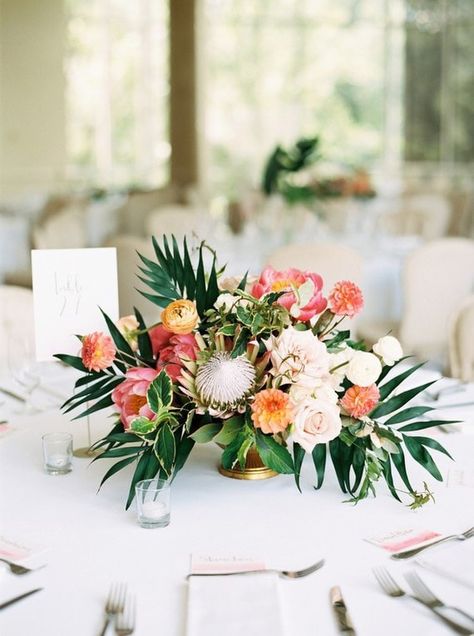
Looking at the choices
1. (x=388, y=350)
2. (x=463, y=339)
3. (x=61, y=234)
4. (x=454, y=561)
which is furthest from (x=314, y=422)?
(x=61, y=234)

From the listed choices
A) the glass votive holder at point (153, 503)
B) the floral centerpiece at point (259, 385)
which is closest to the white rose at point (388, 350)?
the floral centerpiece at point (259, 385)

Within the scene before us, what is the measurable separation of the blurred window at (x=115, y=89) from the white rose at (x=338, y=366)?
33.6ft

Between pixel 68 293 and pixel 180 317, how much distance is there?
37cm

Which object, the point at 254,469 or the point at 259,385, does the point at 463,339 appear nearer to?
the point at 254,469

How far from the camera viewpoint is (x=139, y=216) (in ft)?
29.8

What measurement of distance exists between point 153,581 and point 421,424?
0.61m

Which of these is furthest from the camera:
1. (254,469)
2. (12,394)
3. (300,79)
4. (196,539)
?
(300,79)

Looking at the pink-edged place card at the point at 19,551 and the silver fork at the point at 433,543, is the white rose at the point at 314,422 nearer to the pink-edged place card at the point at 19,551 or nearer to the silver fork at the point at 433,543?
the silver fork at the point at 433,543

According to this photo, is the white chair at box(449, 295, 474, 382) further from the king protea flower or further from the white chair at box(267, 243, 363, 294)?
the king protea flower

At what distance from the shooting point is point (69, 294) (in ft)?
6.52

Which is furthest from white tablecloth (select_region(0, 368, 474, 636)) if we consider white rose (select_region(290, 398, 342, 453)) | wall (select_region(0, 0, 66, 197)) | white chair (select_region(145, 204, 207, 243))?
wall (select_region(0, 0, 66, 197))

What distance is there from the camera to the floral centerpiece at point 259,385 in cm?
168

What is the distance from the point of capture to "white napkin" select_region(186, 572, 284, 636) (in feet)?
4.32

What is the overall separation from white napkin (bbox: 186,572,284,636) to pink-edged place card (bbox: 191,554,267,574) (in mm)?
26
